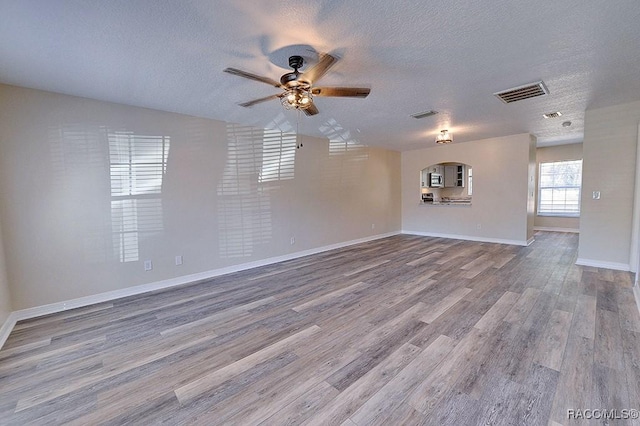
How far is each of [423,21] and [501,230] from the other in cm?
572

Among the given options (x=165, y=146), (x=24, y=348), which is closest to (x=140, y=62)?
(x=165, y=146)

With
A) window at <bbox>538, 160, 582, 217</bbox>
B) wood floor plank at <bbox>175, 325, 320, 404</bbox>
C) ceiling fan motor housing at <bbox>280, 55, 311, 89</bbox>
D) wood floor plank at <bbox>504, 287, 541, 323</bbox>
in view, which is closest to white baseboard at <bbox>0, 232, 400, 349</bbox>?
wood floor plank at <bbox>175, 325, 320, 404</bbox>

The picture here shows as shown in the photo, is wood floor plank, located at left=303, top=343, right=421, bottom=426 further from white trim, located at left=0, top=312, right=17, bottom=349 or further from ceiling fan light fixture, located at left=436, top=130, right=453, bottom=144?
ceiling fan light fixture, located at left=436, top=130, right=453, bottom=144

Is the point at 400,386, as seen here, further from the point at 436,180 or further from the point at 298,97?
the point at 436,180

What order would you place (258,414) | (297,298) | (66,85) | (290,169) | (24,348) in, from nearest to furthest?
(258,414) → (24,348) → (66,85) → (297,298) → (290,169)

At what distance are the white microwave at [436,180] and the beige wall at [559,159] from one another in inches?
105

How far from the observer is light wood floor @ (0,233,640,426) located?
60.5 inches

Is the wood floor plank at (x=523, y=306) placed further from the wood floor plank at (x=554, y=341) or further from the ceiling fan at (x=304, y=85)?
the ceiling fan at (x=304, y=85)

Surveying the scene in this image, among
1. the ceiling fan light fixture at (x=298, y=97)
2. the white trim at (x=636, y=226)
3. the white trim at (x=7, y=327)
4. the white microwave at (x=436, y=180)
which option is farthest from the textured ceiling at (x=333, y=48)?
the white microwave at (x=436, y=180)

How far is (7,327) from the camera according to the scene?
2551mm

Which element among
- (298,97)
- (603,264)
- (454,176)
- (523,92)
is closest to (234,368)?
(298,97)

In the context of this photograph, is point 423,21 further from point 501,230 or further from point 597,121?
point 501,230

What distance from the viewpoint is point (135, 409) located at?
5.15 feet

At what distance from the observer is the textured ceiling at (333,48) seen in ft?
5.76
